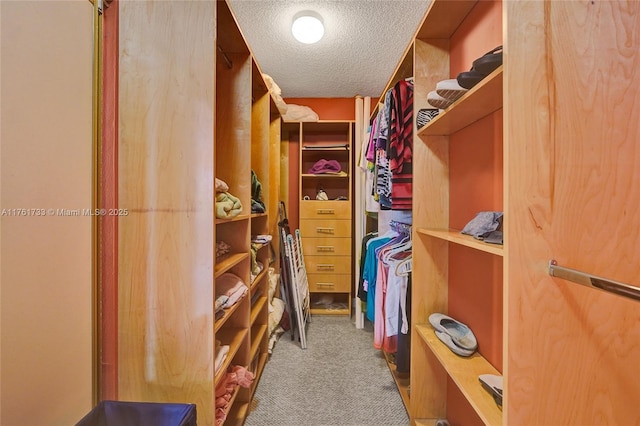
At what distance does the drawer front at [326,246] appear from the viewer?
288 cm

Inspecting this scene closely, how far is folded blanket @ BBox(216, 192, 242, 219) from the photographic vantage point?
1.17 metres

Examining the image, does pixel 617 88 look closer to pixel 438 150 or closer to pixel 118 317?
pixel 438 150

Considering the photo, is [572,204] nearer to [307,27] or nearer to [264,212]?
[264,212]

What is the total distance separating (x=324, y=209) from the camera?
2.89 metres

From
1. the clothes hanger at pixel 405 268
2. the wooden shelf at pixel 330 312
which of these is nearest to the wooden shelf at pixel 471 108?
the clothes hanger at pixel 405 268

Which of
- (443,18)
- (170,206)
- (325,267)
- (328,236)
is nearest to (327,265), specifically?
(325,267)

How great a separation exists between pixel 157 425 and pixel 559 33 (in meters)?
1.78

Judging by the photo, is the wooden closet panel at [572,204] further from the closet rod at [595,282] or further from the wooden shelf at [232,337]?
the wooden shelf at [232,337]

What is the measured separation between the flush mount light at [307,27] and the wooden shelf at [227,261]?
1.58 metres

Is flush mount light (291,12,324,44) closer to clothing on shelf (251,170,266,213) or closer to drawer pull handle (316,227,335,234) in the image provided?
clothing on shelf (251,170,266,213)

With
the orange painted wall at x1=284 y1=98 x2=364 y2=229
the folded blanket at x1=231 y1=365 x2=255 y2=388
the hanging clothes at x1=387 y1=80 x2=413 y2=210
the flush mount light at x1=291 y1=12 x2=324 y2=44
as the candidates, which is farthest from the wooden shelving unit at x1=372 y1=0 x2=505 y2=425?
the orange painted wall at x1=284 y1=98 x2=364 y2=229

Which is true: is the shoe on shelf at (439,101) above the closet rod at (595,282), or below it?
above

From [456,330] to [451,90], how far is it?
104cm

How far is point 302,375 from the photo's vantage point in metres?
1.89
